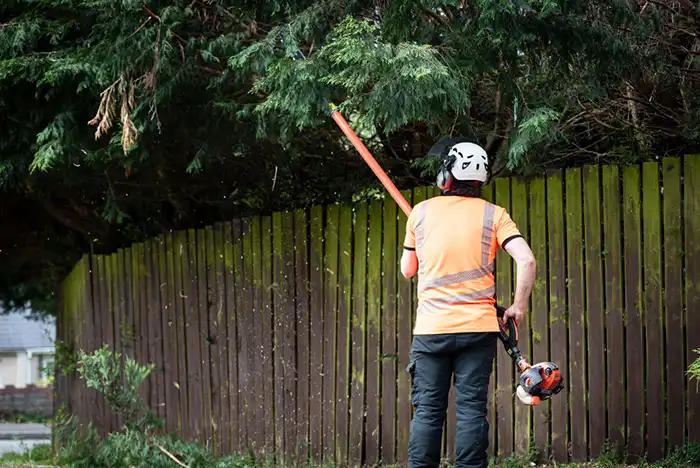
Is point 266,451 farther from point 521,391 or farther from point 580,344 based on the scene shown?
point 521,391

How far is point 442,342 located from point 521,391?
18.8 inches

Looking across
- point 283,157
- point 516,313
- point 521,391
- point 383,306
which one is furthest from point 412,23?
point 283,157

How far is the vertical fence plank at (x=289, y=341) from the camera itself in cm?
853

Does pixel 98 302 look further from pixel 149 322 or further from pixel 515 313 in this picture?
pixel 515 313

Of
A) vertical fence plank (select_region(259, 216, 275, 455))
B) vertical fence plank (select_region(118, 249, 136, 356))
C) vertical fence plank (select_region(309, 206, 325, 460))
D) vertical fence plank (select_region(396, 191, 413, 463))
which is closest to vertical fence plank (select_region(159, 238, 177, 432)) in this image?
vertical fence plank (select_region(118, 249, 136, 356))

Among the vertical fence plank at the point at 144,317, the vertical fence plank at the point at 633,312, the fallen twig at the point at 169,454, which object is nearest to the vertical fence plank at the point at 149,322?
the vertical fence plank at the point at 144,317

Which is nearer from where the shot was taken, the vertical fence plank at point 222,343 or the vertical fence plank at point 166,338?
the vertical fence plank at point 222,343

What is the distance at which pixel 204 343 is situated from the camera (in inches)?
374

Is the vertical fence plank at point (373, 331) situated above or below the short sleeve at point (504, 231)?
below

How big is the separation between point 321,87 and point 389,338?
258cm

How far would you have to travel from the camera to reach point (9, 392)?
27594mm

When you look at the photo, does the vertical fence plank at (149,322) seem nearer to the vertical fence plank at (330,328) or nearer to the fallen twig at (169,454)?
the vertical fence plank at (330,328)

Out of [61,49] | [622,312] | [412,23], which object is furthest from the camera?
[61,49]

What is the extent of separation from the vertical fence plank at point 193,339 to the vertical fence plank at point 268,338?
3.33ft
